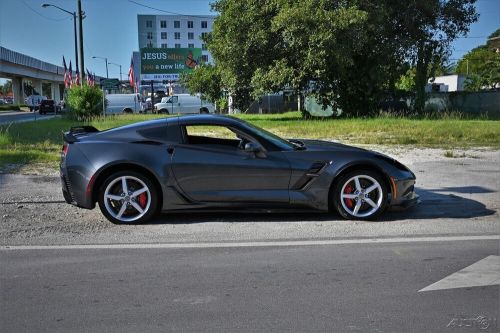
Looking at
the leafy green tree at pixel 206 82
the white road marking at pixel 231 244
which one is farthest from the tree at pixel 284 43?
the white road marking at pixel 231 244

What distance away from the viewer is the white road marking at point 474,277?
14.2 ft

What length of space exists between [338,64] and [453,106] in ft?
34.6

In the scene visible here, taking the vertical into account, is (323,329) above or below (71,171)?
below

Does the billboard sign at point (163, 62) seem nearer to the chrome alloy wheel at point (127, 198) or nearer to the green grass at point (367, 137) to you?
the green grass at point (367, 137)

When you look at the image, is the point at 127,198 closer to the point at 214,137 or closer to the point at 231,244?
the point at 214,137

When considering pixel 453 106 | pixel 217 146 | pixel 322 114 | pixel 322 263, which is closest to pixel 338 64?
pixel 322 114

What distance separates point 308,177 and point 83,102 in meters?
25.2

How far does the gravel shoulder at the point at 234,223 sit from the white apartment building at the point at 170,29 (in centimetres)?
11954

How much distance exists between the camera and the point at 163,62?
207ft

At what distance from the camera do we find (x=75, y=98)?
29000mm

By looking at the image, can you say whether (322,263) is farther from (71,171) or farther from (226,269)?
(71,171)

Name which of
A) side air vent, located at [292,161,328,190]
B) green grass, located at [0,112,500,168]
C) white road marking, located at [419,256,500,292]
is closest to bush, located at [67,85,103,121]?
green grass, located at [0,112,500,168]

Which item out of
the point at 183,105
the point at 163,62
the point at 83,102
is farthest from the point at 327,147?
the point at 163,62

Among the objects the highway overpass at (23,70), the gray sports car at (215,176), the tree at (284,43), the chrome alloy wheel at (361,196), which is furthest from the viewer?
the highway overpass at (23,70)
